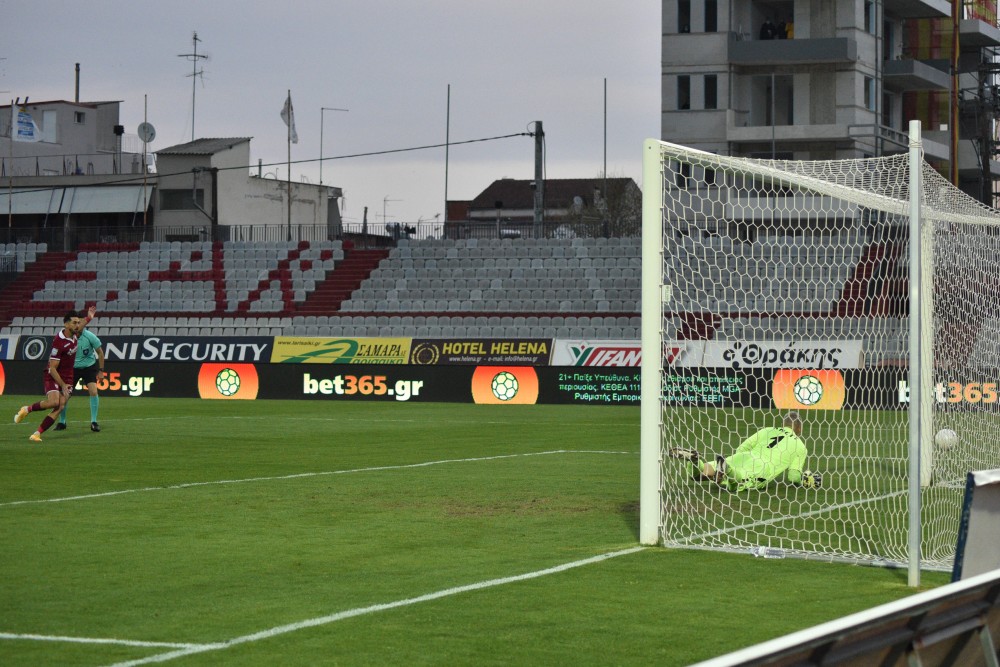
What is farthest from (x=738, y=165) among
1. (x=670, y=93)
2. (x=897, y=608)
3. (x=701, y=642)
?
(x=670, y=93)

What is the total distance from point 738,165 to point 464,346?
88.3 feet

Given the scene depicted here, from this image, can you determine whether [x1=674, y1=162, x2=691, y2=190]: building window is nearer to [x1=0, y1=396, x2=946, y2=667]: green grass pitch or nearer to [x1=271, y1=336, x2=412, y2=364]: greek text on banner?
[x1=0, y1=396, x2=946, y2=667]: green grass pitch

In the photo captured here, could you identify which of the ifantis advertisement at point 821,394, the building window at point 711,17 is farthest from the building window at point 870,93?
the ifantis advertisement at point 821,394

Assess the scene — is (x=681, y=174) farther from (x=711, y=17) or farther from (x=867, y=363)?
(x=711, y=17)

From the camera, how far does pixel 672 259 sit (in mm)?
11609

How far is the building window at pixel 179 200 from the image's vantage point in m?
A: 64.1

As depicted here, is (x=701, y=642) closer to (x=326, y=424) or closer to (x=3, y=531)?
(x=3, y=531)

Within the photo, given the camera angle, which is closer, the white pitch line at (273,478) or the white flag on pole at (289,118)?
the white pitch line at (273,478)

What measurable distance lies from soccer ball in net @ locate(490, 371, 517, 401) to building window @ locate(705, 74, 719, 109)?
2462 centimetres

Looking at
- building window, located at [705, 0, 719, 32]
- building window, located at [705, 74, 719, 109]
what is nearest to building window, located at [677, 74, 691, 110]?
building window, located at [705, 74, 719, 109]

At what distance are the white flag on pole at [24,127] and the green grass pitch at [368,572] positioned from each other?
52671 mm

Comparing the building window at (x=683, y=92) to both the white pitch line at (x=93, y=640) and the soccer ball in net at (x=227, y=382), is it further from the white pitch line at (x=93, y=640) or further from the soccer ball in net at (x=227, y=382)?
the white pitch line at (x=93, y=640)

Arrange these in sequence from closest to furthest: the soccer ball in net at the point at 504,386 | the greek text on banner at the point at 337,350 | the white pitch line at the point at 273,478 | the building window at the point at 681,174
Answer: the building window at the point at 681,174, the white pitch line at the point at 273,478, the soccer ball in net at the point at 504,386, the greek text on banner at the point at 337,350

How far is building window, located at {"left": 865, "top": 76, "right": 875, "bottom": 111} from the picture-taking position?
184 feet
